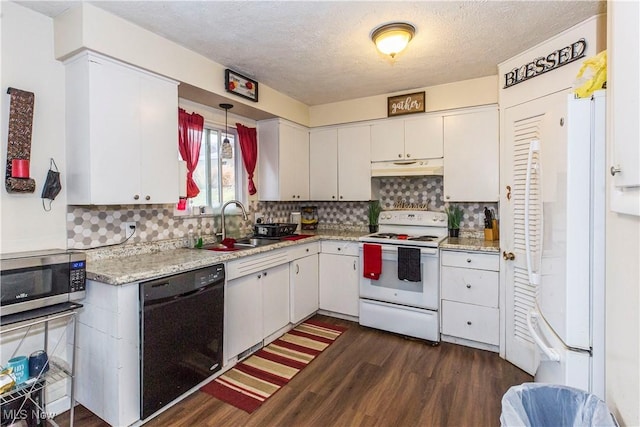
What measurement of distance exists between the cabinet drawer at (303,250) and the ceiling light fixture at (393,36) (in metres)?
1.92

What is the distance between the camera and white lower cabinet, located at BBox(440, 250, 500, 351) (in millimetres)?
2736

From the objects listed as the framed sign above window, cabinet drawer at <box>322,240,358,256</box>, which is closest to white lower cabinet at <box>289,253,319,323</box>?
cabinet drawer at <box>322,240,358,256</box>

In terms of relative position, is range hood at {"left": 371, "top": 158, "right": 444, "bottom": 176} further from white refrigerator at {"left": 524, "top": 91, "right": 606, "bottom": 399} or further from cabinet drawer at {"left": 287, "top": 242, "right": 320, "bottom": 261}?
white refrigerator at {"left": 524, "top": 91, "right": 606, "bottom": 399}

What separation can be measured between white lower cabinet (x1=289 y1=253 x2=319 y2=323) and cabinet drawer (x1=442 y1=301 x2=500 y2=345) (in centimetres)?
135

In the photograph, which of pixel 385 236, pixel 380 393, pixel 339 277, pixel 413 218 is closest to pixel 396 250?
pixel 385 236

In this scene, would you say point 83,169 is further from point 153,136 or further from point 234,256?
point 234,256

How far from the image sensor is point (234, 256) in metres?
2.42

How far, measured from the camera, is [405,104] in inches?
133

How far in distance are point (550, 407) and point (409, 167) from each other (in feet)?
8.37

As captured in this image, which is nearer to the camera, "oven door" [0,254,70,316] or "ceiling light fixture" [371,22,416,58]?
"oven door" [0,254,70,316]

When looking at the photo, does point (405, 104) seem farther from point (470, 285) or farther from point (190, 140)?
point (190, 140)

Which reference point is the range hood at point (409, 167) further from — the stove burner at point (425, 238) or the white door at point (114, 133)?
the white door at point (114, 133)

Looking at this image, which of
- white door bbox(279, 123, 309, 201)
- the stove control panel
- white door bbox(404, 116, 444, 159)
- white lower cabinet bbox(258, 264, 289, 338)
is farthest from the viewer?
white door bbox(279, 123, 309, 201)

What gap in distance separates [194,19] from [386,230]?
270 centimetres
